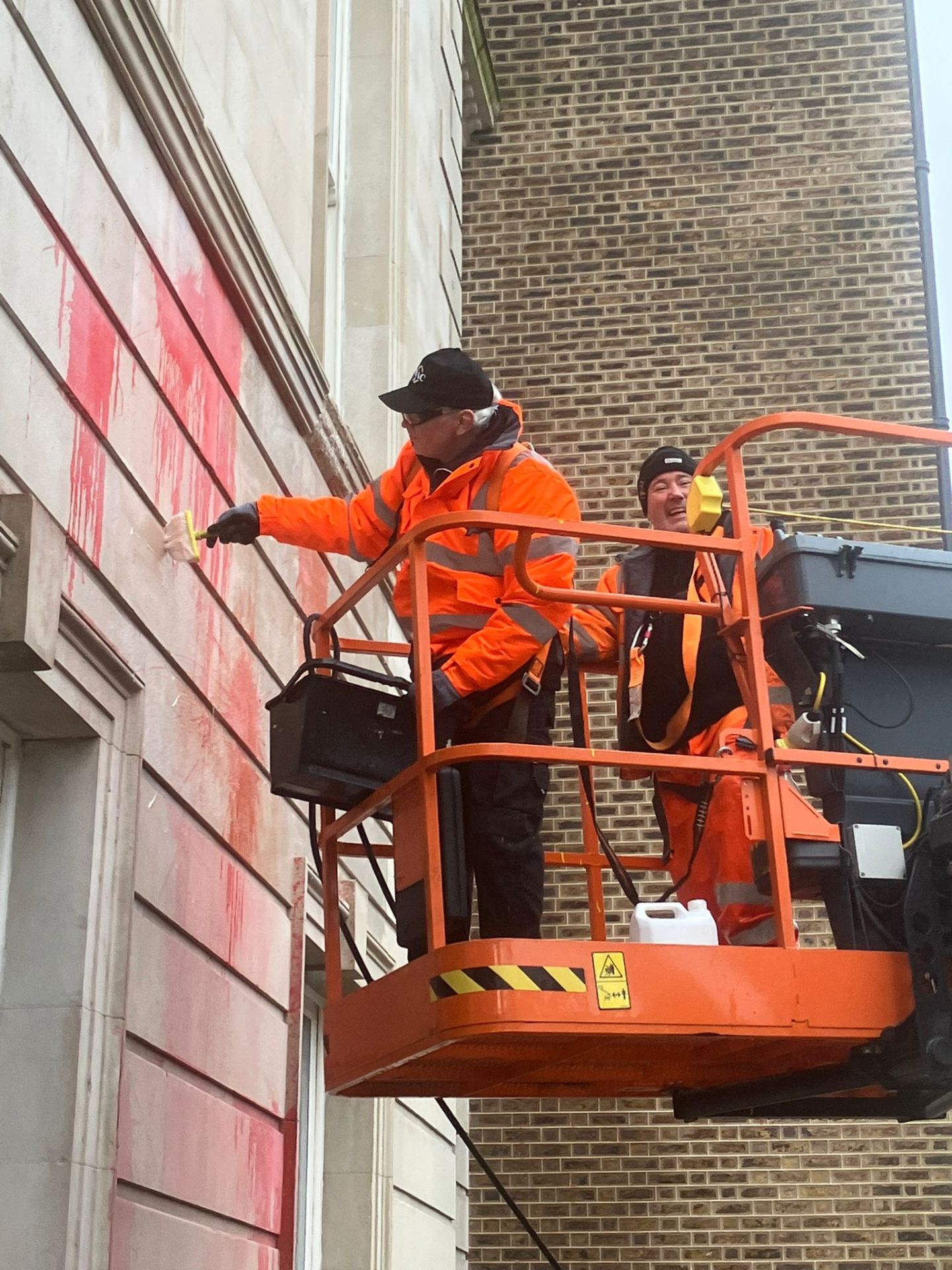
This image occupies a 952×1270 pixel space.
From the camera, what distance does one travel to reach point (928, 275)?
14.3m

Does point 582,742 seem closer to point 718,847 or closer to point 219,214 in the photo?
point 718,847

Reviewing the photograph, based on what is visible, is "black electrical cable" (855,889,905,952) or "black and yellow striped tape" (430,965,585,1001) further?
"black electrical cable" (855,889,905,952)

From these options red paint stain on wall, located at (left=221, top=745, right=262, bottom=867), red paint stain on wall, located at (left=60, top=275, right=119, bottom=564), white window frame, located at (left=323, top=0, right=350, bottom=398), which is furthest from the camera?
white window frame, located at (left=323, top=0, right=350, bottom=398)

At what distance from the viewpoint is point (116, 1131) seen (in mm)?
4551

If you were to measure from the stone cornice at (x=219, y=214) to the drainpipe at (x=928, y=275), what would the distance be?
710 cm

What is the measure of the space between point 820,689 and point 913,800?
0.39 metres

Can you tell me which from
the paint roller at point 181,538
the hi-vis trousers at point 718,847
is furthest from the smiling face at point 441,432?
the hi-vis trousers at point 718,847

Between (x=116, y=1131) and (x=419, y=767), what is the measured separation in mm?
1307

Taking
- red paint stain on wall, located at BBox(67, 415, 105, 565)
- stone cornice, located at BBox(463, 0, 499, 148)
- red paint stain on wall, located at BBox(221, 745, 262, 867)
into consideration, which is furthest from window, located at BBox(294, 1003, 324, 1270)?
stone cornice, located at BBox(463, 0, 499, 148)

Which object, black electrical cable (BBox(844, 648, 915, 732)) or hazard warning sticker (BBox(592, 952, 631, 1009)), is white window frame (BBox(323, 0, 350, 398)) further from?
hazard warning sticker (BBox(592, 952, 631, 1009))

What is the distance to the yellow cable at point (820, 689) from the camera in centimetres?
457

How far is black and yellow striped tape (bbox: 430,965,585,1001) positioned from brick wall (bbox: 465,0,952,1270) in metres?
8.64

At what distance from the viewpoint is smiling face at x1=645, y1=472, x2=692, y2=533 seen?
5.78 meters

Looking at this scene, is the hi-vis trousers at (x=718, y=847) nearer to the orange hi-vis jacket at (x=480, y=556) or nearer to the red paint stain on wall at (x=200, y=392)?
the orange hi-vis jacket at (x=480, y=556)
